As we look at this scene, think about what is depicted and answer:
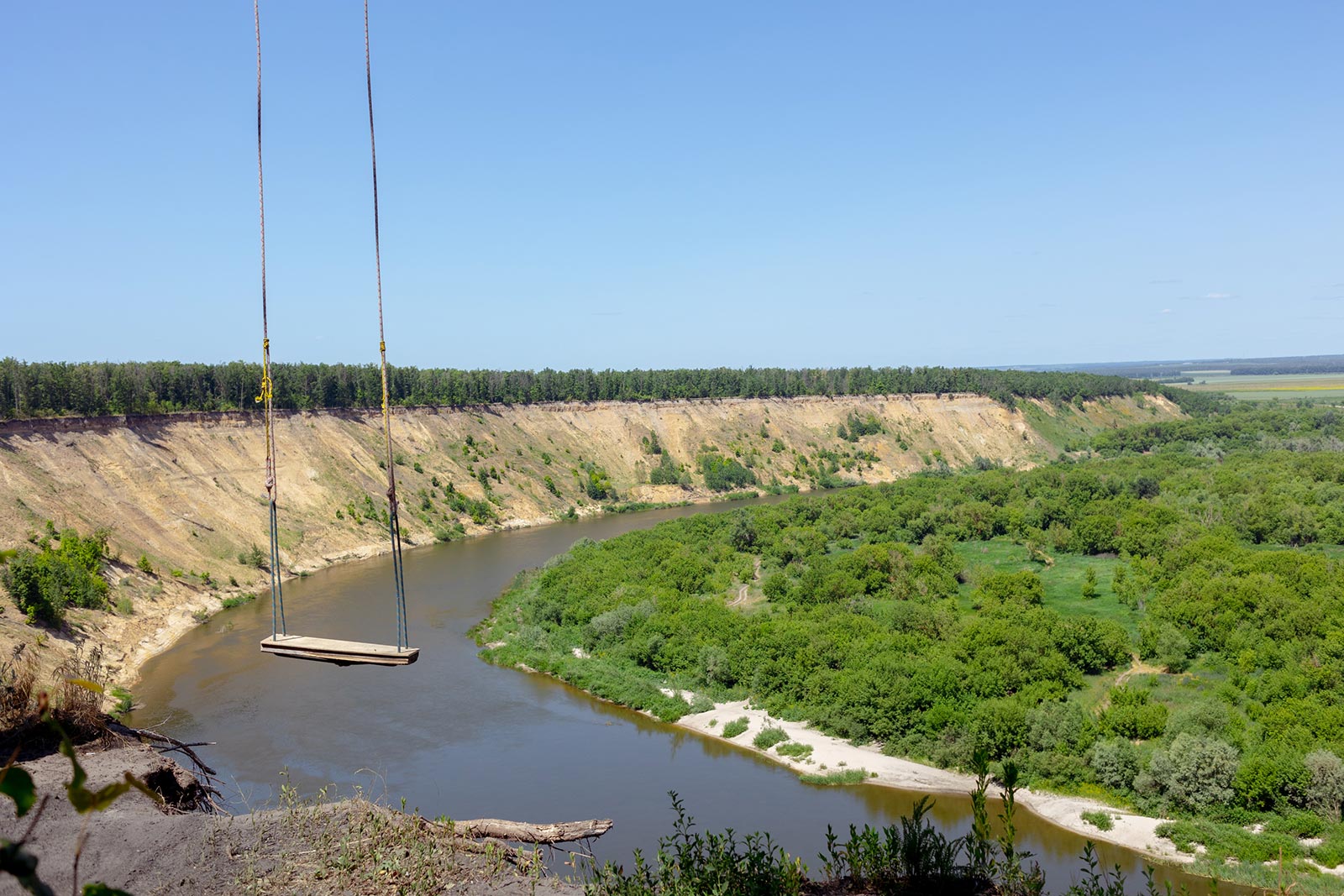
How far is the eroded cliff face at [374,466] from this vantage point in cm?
4581

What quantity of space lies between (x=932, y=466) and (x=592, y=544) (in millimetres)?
55343

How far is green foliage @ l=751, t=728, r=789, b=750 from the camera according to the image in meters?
27.8

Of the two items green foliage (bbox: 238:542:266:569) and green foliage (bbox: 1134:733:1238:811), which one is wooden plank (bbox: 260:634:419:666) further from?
green foliage (bbox: 238:542:266:569)

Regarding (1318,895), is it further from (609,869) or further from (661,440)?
(661,440)

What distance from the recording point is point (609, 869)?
11.0 meters

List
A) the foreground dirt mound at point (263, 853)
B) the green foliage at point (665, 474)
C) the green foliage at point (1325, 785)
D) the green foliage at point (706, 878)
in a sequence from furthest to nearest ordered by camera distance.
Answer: the green foliage at point (665, 474) < the green foliage at point (1325, 785) < the foreground dirt mound at point (263, 853) < the green foliage at point (706, 878)

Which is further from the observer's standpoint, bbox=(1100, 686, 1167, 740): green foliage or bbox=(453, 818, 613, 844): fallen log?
bbox=(1100, 686, 1167, 740): green foliage

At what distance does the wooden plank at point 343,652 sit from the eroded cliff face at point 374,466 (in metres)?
25.0

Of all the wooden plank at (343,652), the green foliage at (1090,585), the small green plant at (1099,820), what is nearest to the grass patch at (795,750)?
the small green plant at (1099,820)

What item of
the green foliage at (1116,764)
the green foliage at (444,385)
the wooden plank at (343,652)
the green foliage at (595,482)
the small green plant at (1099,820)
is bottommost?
the small green plant at (1099,820)

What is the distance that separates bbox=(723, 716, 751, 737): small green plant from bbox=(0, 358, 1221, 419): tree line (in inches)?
1736

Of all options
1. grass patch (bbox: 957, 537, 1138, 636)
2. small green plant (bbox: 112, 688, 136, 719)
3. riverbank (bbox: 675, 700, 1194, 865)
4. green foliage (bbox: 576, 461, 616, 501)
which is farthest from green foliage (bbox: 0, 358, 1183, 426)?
grass patch (bbox: 957, 537, 1138, 636)

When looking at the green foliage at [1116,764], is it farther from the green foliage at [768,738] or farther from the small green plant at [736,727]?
the small green plant at [736,727]

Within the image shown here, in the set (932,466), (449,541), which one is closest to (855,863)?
(449,541)
